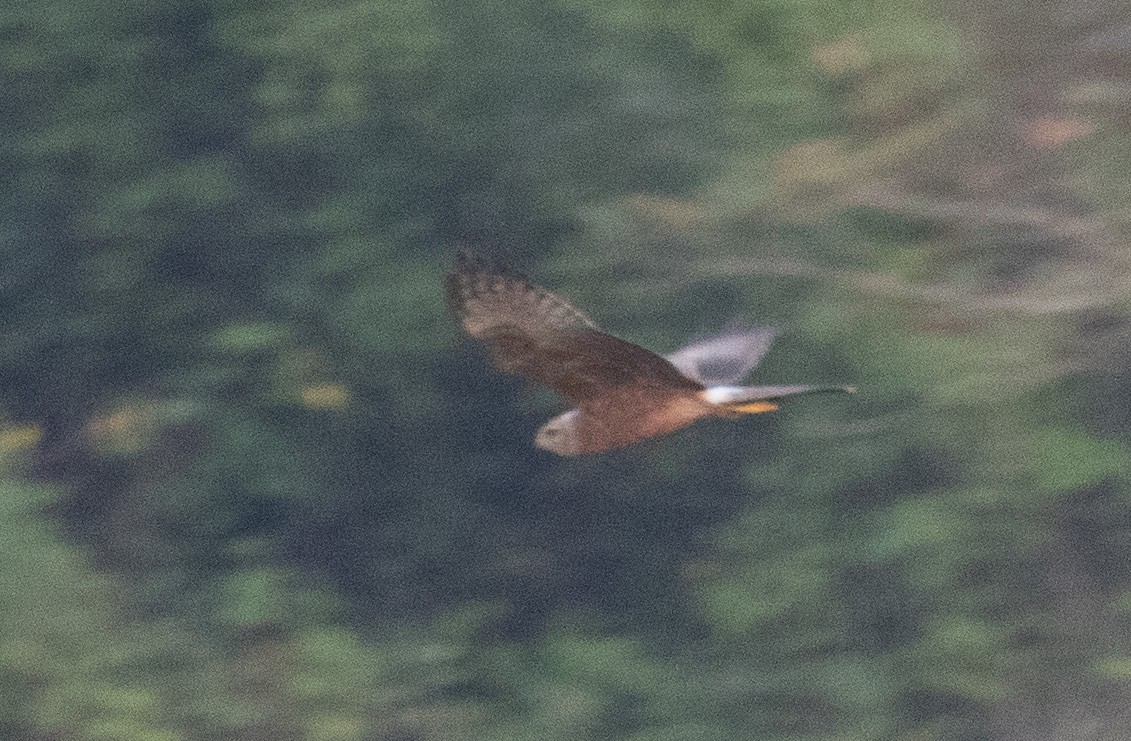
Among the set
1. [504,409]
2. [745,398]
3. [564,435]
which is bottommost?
[745,398]

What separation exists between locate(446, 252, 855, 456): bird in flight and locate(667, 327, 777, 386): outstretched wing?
8 centimetres

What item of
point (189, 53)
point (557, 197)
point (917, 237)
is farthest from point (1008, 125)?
point (189, 53)

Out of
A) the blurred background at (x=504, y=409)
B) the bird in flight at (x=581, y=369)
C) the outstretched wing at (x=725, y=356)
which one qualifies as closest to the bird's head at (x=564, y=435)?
the bird in flight at (x=581, y=369)

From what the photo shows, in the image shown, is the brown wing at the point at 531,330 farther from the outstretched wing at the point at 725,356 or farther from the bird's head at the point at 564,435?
the outstretched wing at the point at 725,356

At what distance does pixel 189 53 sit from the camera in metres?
6.12

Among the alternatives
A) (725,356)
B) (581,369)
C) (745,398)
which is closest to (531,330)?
(581,369)

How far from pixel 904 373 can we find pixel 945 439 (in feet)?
1.75

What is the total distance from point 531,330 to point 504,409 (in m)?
3.08

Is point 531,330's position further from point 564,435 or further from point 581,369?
point 564,435

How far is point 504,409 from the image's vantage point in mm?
6324

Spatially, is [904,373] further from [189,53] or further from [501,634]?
[189,53]

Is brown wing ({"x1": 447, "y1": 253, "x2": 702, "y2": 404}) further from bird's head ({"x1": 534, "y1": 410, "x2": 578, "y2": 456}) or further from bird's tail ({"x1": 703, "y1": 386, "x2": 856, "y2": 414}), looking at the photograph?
bird's head ({"x1": 534, "y1": 410, "x2": 578, "y2": 456})

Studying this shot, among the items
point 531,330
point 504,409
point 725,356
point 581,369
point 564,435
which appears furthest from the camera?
point 504,409

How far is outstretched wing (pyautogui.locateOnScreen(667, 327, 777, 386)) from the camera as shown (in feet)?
13.0
